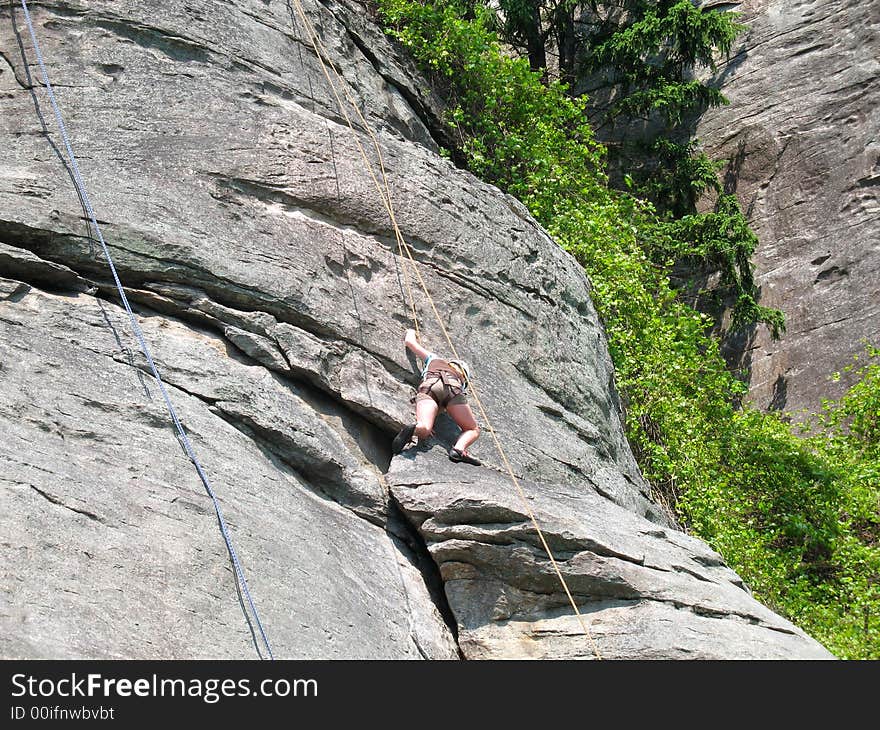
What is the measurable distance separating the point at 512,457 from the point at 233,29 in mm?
4735

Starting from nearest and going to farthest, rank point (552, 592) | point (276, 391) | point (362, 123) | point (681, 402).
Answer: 1. point (552, 592)
2. point (276, 391)
3. point (362, 123)
4. point (681, 402)

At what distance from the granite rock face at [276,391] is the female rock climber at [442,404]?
0.16 m

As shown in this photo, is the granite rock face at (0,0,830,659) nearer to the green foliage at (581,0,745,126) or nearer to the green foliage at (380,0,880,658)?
the green foliage at (380,0,880,658)

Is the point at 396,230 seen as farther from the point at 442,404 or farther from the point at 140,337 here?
the point at 140,337

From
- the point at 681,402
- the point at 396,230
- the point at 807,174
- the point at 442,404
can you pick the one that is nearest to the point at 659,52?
the point at 807,174

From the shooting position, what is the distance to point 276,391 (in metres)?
7.53

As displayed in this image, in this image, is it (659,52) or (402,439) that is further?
(659,52)

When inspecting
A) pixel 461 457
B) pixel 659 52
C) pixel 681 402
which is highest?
pixel 659 52

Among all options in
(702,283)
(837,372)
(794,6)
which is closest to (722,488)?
(837,372)

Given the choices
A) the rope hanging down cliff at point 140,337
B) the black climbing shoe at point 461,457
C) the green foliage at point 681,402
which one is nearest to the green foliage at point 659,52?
the green foliage at point 681,402

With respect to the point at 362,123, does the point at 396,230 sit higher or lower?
lower

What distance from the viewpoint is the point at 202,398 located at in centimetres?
715

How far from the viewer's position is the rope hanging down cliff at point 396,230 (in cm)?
725

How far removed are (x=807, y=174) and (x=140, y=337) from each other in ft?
42.5
